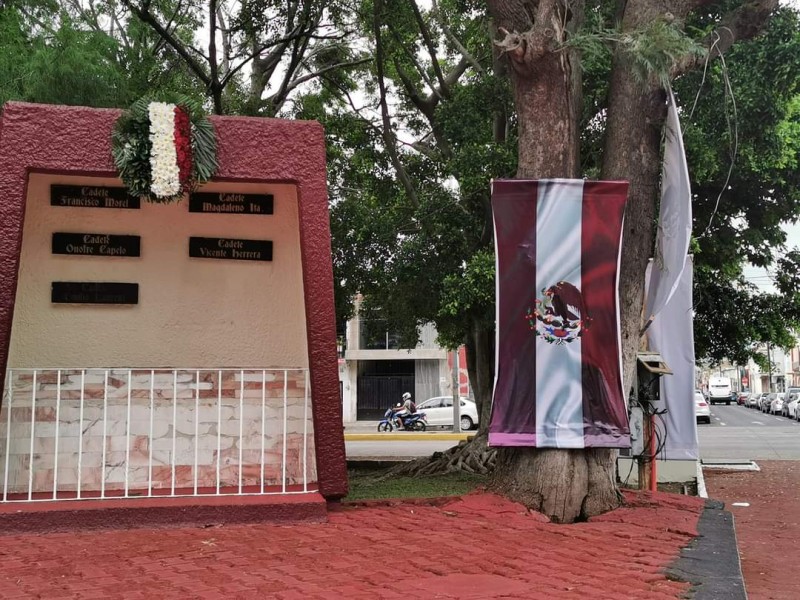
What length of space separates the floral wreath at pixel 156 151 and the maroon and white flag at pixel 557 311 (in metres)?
2.55

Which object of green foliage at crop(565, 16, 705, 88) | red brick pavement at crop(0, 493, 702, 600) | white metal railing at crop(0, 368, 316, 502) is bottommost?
red brick pavement at crop(0, 493, 702, 600)

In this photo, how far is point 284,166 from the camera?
244 inches

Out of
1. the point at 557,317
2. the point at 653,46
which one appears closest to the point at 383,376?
the point at 557,317

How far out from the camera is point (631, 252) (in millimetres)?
7312

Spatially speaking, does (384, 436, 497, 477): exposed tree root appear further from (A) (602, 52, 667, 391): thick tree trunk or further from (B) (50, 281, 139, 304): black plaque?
(B) (50, 281, 139, 304): black plaque

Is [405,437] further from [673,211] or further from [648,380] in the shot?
[673,211]

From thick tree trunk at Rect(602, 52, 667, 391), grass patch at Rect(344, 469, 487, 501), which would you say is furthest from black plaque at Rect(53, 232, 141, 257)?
thick tree trunk at Rect(602, 52, 667, 391)

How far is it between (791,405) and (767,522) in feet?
101

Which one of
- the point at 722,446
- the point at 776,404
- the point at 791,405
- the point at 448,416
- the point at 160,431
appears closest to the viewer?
the point at 160,431

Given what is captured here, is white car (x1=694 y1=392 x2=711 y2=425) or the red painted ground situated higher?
white car (x1=694 y1=392 x2=711 y2=425)

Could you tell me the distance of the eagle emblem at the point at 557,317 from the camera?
6.69m

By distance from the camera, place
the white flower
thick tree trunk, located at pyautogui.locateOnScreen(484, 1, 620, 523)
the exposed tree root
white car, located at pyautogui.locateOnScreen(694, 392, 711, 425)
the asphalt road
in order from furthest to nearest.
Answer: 1. white car, located at pyautogui.locateOnScreen(694, 392, 711, 425)
2. the asphalt road
3. the exposed tree root
4. thick tree trunk, located at pyautogui.locateOnScreen(484, 1, 620, 523)
5. the white flower

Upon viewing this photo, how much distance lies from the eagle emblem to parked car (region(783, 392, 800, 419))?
1278 inches

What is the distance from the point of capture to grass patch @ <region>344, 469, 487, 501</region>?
27.5ft
